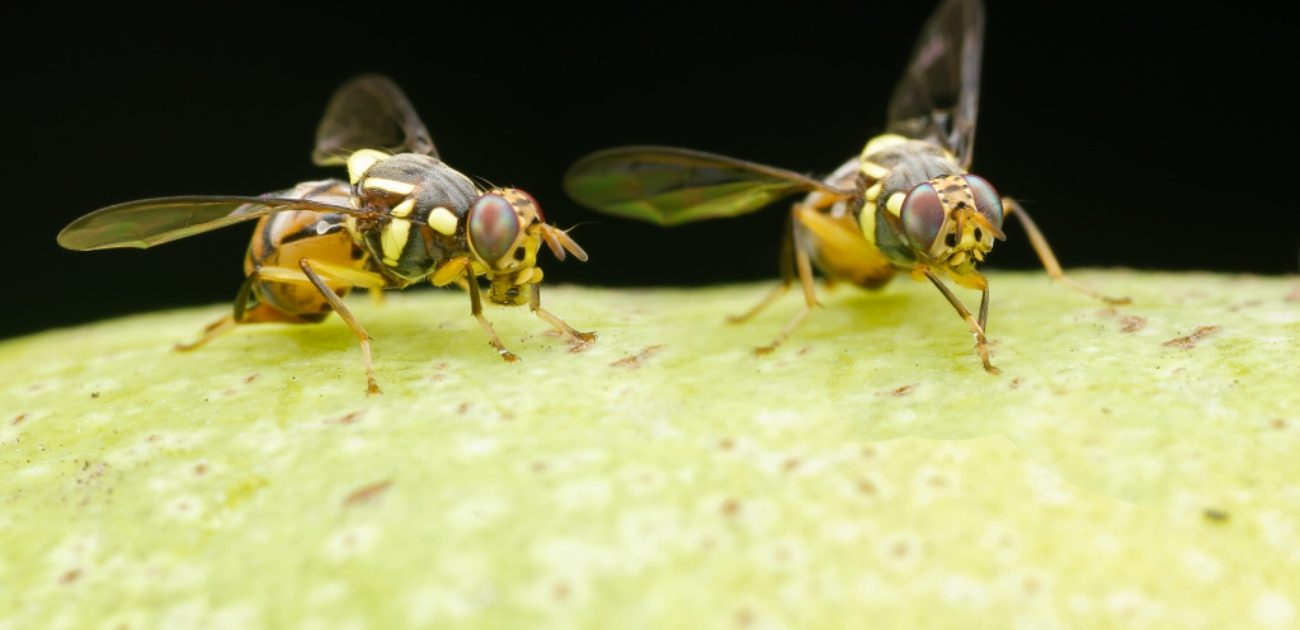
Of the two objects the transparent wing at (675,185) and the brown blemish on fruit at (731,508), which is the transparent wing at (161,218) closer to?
the transparent wing at (675,185)

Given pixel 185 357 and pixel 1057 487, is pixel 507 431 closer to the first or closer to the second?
pixel 1057 487

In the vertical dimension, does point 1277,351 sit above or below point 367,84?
below

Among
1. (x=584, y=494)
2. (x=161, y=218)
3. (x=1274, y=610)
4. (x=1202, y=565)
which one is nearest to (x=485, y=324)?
(x=161, y=218)

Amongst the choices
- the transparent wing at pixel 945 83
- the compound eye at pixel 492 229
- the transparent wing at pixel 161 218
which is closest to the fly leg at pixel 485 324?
the compound eye at pixel 492 229

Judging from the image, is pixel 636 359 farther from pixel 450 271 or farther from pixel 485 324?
pixel 450 271

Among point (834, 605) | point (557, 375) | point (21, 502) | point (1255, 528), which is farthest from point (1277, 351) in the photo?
point (21, 502)

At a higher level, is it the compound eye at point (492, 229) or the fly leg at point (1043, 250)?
the compound eye at point (492, 229)
